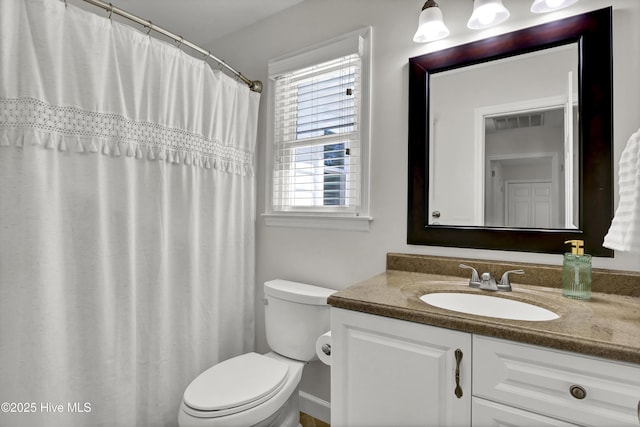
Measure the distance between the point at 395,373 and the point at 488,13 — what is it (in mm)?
1348

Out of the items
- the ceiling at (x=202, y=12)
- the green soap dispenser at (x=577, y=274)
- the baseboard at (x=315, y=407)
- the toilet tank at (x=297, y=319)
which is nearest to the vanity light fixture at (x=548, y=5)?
the green soap dispenser at (x=577, y=274)

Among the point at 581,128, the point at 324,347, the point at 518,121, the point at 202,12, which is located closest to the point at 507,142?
the point at 518,121

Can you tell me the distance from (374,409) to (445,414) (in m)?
0.22

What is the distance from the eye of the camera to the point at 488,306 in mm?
1167

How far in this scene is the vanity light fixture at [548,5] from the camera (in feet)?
3.65

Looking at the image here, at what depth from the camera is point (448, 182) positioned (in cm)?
145

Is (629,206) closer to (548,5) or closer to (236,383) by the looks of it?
(548,5)

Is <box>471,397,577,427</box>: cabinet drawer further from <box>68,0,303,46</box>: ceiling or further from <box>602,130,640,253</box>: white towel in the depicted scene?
<box>68,0,303,46</box>: ceiling

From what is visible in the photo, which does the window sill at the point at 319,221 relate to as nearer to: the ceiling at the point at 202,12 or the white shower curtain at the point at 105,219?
the white shower curtain at the point at 105,219

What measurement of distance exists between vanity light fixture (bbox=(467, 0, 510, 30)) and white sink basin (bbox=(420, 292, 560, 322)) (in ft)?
3.49

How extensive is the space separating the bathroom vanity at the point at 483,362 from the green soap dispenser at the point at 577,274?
36 mm

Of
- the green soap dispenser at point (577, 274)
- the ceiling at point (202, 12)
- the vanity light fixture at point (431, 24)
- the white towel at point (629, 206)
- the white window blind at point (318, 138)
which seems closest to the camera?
the white towel at point (629, 206)

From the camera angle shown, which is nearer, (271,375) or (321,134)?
(271,375)

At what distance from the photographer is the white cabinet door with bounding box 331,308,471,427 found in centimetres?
89
